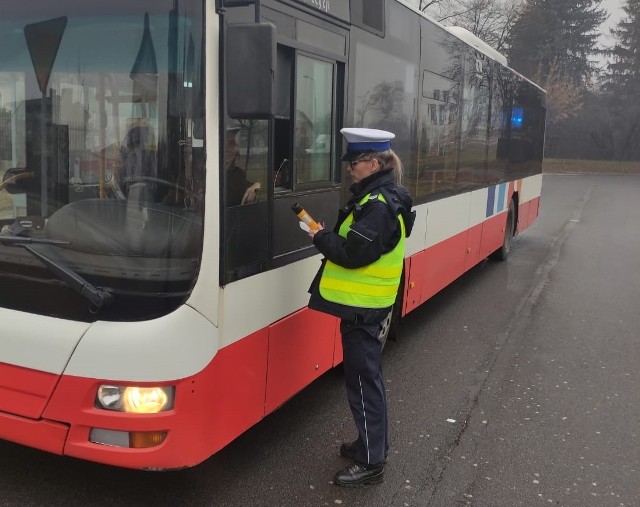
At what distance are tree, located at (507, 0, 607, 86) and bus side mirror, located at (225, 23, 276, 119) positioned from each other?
5384cm

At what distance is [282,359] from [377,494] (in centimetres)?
88

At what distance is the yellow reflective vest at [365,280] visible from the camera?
11.3 feet

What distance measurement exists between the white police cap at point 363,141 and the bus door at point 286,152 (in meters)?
0.34

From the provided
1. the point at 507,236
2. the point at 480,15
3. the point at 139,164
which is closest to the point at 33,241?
the point at 139,164

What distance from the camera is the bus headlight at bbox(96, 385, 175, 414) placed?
111 inches

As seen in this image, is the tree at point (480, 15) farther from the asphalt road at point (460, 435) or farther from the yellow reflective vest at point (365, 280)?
the yellow reflective vest at point (365, 280)

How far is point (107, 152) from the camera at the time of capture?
2.85 metres

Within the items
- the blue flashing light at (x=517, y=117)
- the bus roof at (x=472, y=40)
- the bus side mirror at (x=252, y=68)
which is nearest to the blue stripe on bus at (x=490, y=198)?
the blue flashing light at (x=517, y=117)

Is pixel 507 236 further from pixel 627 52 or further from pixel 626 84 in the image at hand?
pixel 627 52

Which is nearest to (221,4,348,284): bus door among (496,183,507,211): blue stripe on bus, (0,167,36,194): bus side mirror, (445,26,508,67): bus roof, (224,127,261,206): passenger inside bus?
(224,127,261,206): passenger inside bus

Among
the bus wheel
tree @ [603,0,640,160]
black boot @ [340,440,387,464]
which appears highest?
tree @ [603,0,640,160]

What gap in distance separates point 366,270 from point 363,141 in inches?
25.9

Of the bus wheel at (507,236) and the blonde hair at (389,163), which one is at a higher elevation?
the blonde hair at (389,163)

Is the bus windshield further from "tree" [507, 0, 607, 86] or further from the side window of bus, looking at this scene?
"tree" [507, 0, 607, 86]
